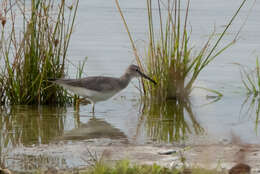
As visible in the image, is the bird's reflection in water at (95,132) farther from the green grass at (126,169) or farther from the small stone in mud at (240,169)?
the small stone in mud at (240,169)

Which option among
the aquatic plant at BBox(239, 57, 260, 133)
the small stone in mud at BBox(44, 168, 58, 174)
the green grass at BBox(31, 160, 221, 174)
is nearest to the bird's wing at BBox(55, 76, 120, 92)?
the aquatic plant at BBox(239, 57, 260, 133)

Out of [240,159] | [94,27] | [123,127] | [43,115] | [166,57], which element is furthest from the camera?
[94,27]

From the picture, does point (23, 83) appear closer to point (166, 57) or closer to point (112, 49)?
point (166, 57)

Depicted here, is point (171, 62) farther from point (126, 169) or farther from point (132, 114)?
point (126, 169)

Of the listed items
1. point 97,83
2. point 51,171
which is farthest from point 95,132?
point 51,171

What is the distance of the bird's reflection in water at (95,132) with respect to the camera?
7098mm

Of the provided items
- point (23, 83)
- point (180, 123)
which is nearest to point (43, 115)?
point (23, 83)

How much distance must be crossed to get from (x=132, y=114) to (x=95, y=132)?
3.80 ft

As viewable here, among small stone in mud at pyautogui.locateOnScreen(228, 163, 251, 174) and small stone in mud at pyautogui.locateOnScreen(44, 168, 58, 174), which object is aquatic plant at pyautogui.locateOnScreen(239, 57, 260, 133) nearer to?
small stone in mud at pyautogui.locateOnScreen(228, 163, 251, 174)

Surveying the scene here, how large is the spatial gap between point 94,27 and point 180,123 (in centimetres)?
691

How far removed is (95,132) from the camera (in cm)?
741

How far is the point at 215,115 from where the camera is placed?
8.43m

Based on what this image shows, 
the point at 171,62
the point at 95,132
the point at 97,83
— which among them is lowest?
the point at 95,132

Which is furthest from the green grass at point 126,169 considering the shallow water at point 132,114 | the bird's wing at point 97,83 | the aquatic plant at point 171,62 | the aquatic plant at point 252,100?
the aquatic plant at point 171,62
